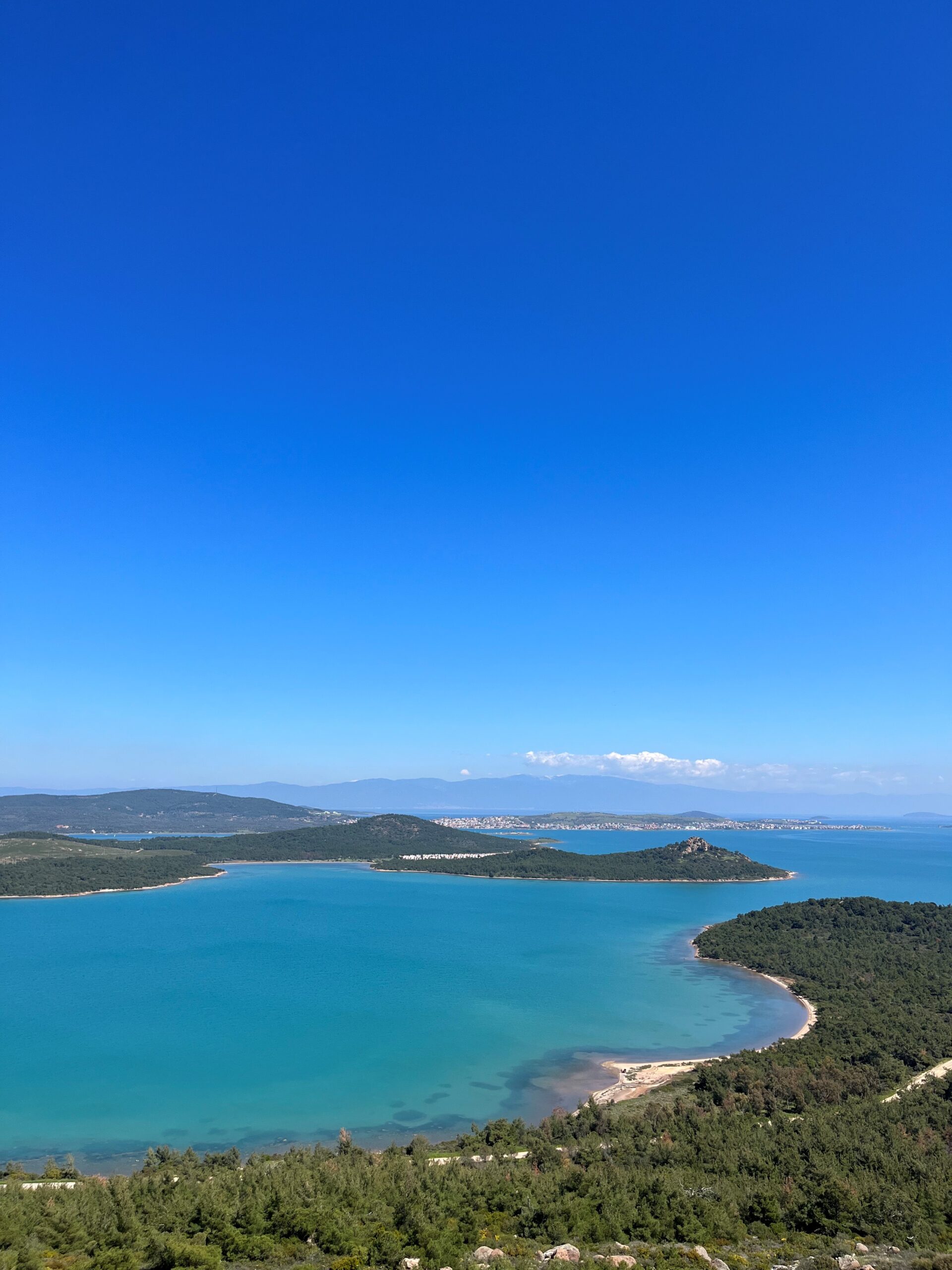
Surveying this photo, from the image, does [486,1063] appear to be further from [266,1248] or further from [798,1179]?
[266,1248]

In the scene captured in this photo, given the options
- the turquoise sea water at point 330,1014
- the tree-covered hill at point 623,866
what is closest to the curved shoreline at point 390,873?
the tree-covered hill at point 623,866

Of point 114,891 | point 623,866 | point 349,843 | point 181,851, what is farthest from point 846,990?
point 349,843

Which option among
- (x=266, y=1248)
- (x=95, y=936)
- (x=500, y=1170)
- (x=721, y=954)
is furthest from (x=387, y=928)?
(x=266, y=1248)

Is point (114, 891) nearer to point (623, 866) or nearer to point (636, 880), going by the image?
point (636, 880)

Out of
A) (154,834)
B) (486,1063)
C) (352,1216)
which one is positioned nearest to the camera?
(352,1216)

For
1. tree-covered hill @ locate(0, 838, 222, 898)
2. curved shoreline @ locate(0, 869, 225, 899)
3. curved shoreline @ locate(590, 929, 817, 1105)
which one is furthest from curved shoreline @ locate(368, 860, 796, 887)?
curved shoreline @ locate(590, 929, 817, 1105)

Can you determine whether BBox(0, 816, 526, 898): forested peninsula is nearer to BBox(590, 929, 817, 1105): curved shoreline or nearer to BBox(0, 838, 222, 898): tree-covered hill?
BBox(0, 838, 222, 898): tree-covered hill
